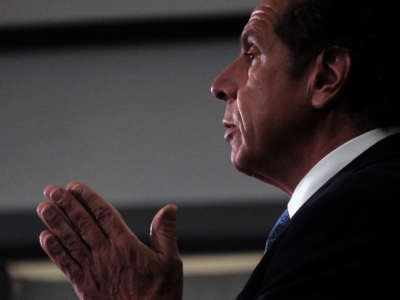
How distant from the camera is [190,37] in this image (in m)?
2.81

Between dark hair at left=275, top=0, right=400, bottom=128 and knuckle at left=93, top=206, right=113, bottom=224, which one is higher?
dark hair at left=275, top=0, right=400, bottom=128

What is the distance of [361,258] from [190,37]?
2.16m

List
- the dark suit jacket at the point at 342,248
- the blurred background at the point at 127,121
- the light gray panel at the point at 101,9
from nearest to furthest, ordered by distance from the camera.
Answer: the dark suit jacket at the point at 342,248
the blurred background at the point at 127,121
the light gray panel at the point at 101,9

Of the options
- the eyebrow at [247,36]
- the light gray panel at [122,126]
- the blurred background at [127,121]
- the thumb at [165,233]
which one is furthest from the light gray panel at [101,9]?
the thumb at [165,233]

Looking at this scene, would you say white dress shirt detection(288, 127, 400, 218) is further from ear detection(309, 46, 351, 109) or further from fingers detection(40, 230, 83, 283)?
fingers detection(40, 230, 83, 283)

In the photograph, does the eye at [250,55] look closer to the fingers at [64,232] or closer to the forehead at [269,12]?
the forehead at [269,12]

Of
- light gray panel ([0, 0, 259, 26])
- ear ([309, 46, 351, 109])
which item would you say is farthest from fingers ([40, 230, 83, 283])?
light gray panel ([0, 0, 259, 26])

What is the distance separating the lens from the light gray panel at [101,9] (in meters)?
2.71

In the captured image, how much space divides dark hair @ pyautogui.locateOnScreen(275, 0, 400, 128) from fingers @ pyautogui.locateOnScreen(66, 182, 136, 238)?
1.13 feet

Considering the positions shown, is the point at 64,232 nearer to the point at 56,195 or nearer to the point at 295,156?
the point at 56,195

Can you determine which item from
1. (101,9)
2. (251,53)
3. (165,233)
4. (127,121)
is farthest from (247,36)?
(101,9)

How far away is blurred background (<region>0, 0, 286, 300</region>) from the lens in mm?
2613

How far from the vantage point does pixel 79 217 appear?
934 millimetres

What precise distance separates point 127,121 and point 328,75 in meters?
1.77
